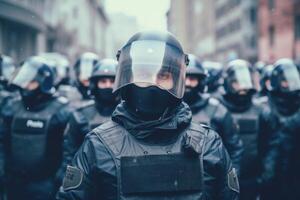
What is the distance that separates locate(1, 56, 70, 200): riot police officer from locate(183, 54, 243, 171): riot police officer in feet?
4.65

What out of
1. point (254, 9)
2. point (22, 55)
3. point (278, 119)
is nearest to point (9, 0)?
point (22, 55)

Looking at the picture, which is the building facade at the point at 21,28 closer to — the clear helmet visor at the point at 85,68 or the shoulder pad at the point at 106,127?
the clear helmet visor at the point at 85,68

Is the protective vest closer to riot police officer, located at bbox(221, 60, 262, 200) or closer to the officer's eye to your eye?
the officer's eye

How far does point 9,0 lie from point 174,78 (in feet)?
70.4

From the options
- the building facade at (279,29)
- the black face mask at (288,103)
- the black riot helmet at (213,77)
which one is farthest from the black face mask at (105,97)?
the building facade at (279,29)

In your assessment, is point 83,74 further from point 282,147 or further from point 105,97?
point 282,147

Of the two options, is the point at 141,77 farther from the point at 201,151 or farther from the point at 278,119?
the point at 278,119

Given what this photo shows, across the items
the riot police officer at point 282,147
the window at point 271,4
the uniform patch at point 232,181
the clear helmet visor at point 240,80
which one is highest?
the window at point 271,4

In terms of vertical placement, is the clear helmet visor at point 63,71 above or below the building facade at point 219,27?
below

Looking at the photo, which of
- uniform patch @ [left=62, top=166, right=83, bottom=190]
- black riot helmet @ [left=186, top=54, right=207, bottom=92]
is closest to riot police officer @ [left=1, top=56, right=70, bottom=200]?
black riot helmet @ [left=186, top=54, right=207, bottom=92]

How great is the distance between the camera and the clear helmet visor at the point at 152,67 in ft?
8.69

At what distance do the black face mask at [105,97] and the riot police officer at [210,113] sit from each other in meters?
0.83

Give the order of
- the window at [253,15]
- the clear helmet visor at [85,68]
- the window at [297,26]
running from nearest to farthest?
the clear helmet visor at [85,68]
the window at [297,26]
the window at [253,15]

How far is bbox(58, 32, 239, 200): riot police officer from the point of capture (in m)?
2.47
